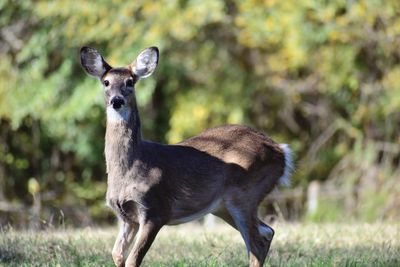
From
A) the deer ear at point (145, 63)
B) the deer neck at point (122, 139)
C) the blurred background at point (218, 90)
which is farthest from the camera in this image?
the blurred background at point (218, 90)

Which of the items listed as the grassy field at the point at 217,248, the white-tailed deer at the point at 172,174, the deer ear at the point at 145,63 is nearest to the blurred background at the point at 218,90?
the grassy field at the point at 217,248

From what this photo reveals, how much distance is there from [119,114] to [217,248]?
180 centimetres

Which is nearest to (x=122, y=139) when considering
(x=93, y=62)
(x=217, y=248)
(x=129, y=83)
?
(x=129, y=83)

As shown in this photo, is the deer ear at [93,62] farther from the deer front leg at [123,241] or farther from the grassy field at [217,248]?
the grassy field at [217,248]

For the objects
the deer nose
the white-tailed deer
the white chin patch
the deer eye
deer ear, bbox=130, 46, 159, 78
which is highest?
deer ear, bbox=130, 46, 159, 78

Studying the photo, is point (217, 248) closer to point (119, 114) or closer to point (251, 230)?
point (251, 230)

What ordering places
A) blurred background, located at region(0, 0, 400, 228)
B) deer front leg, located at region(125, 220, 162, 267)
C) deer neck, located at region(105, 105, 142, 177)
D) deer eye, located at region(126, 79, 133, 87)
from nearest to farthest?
deer front leg, located at region(125, 220, 162, 267) < deer neck, located at region(105, 105, 142, 177) < deer eye, located at region(126, 79, 133, 87) < blurred background, located at region(0, 0, 400, 228)

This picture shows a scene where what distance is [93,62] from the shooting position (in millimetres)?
7664

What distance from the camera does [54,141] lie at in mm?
19969

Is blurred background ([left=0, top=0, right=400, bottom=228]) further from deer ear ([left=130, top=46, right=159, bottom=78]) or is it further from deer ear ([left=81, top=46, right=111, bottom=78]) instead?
deer ear ([left=81, top=46, right=111, bottom=78])

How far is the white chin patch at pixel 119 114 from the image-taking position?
732cm

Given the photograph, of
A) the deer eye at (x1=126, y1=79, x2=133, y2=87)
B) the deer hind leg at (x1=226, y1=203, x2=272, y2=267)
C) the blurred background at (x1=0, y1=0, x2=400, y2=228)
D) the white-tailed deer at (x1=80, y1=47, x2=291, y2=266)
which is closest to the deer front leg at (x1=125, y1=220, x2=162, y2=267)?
the white-tailed deer at (x1=80, y1=47, x2=291, y2=266)

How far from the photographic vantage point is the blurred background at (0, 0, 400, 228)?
16766 millimetres

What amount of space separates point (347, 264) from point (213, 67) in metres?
12.1
